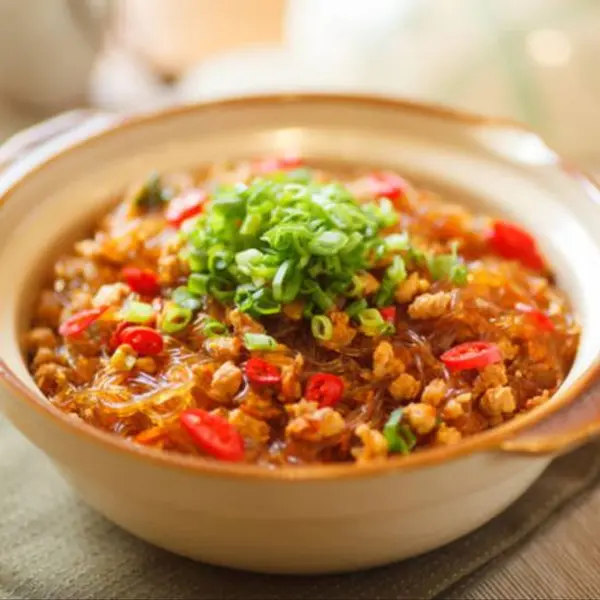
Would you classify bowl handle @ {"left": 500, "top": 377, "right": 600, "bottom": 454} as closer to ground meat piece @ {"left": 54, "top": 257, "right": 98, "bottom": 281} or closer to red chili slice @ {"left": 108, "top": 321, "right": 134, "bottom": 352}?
red chili slice @ {"left": 108, "top": 321, "right": 134, "bottom": 352}

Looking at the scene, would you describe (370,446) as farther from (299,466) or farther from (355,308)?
(355,308)

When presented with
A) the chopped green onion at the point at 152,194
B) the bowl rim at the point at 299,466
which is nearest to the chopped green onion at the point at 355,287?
the bowl rim at the point at 299,466

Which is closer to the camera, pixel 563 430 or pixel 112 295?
pixel 563 430

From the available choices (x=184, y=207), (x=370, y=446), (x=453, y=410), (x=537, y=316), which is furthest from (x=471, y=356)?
(x=184, y=207)

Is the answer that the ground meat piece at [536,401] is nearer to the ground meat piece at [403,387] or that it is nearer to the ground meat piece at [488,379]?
the ground meat piece at [488,379]

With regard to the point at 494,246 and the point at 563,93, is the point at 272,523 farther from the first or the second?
the point at 563,93

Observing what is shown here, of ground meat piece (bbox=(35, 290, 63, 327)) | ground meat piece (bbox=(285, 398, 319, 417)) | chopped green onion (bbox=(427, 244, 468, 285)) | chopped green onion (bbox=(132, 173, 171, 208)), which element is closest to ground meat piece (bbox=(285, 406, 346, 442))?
ground meat piece (bbox=(285, 398, 319, 417))
